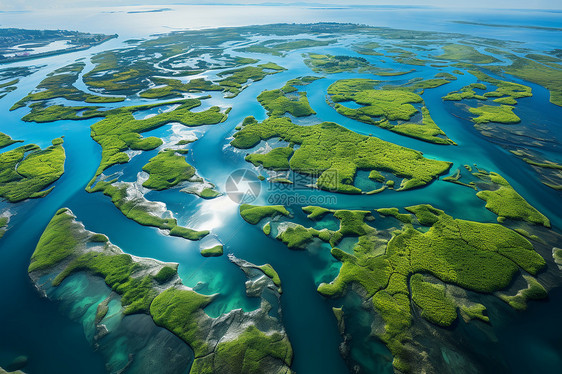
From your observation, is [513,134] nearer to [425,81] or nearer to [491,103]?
[491,103]

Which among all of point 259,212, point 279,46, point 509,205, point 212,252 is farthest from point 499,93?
point 279,46

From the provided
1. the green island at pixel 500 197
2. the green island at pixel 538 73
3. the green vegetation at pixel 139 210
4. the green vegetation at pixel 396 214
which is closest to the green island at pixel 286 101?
the green vegetation at pixel 396 214

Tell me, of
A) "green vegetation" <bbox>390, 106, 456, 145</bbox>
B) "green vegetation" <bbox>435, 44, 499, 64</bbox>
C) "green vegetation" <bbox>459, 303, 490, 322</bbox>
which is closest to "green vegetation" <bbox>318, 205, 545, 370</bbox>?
"green vegetation" <bbox>459, 303, 490, 322</bbox>

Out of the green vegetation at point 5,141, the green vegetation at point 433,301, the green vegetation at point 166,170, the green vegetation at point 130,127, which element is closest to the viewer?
the green vegetation at point 433,301

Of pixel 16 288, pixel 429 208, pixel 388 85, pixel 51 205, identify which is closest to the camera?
pixel 16 288

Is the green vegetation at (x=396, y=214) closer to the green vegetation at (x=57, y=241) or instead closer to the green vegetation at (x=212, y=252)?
the green vegetation at (x=212, y=252)

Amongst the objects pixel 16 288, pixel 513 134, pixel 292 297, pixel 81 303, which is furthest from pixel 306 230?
pixel 513 134

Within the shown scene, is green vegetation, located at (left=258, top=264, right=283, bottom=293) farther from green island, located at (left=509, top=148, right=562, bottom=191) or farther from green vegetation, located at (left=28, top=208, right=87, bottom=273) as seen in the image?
green island, located at (left=509, top=148, right=562, bottom=191)
